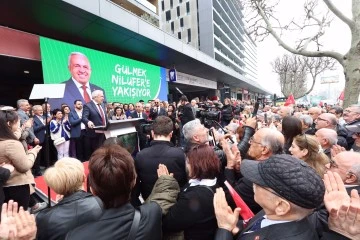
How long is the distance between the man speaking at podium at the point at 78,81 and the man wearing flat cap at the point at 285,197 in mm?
8159

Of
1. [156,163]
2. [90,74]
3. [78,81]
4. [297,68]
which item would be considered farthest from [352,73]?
[297,68]

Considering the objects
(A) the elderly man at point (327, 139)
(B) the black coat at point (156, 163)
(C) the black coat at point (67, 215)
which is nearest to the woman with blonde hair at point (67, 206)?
(C) the black coat at point (67, 215)

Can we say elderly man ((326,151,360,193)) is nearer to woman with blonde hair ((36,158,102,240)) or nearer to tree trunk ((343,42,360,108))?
woman with blonde hair ((36,158,102,240))

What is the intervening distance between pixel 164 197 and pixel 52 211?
70 cm

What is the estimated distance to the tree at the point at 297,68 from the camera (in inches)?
1230

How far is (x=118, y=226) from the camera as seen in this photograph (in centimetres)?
139

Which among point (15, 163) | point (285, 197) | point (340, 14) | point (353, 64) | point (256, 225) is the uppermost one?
point (340, 14)

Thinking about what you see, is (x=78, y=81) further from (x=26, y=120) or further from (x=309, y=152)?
(x=309, y=152)

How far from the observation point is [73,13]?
320 inches

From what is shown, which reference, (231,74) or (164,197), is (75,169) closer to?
(164,197)

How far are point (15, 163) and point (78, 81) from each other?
274 inches

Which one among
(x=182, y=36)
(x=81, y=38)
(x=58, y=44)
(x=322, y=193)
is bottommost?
(x=322, y=193)

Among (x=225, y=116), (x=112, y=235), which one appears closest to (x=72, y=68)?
(x=225, y=116)

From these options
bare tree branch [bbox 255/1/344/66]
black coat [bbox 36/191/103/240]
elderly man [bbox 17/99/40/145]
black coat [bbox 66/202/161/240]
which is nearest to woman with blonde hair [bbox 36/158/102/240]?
black coat [bbox 36/191/103/240]
